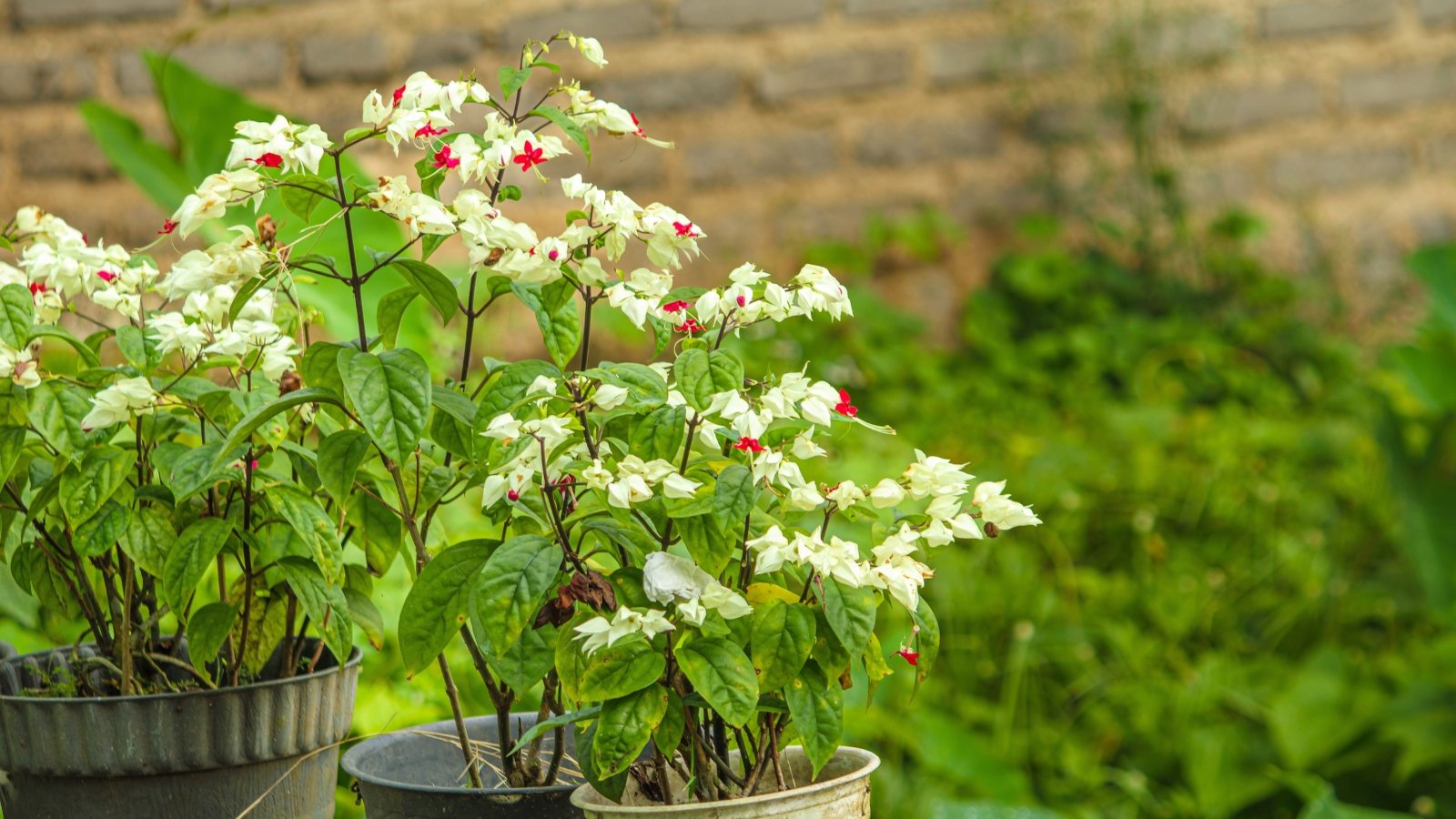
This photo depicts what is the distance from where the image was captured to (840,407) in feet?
3.24

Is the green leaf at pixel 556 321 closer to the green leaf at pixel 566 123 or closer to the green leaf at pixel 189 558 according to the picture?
the green leaf at pixel 566 123

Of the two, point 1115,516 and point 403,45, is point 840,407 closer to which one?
point 1115,516

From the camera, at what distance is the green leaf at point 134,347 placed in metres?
1.13

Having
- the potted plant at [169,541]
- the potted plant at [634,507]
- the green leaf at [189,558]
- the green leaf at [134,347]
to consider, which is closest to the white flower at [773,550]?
the potted plant at [634,507]

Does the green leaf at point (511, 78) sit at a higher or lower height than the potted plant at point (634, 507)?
higher

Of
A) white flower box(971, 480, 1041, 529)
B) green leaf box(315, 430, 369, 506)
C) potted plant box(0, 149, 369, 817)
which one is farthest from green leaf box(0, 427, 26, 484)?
white flower box(971, 480, 1041, 529)

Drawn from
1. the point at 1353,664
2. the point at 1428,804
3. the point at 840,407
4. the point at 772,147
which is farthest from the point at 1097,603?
the point at 840,407

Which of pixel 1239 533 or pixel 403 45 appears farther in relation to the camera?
pixel 403 45

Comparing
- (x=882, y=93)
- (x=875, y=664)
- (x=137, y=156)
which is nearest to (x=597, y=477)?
(x=875, y=664)

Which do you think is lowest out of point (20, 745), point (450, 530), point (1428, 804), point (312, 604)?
point (1428, 804)

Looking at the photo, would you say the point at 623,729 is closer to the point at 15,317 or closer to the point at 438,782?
the point at 438,782

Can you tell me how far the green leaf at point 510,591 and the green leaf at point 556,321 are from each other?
0.15 m

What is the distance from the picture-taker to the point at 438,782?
3.99 feet

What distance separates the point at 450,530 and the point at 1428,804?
181 centimetres
